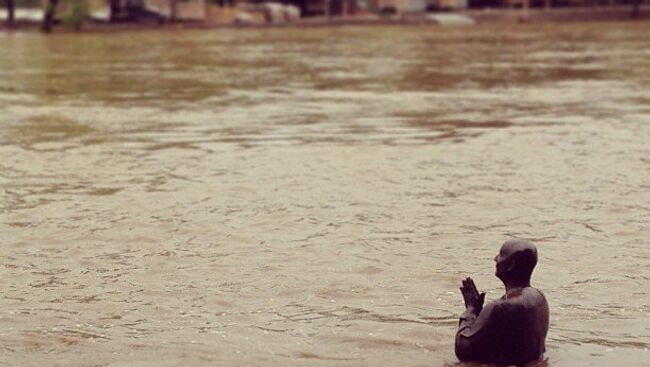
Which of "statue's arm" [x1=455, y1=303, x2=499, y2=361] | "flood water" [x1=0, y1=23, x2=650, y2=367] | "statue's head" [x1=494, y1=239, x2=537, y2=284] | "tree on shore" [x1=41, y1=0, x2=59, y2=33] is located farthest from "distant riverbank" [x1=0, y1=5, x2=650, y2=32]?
"statue's head" [x1=494, y1=239, x2=537, y2=284]

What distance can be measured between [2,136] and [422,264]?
820 cm

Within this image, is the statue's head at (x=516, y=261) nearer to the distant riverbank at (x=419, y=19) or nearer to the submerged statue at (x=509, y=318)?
the submerged statue at (x=509, y=318)

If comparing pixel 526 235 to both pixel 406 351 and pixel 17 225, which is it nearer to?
pixel 406 351

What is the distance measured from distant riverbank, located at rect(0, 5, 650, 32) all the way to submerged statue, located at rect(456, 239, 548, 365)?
1872 inches

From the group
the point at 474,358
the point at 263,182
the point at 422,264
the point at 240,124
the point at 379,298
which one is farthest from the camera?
the point at 240,124

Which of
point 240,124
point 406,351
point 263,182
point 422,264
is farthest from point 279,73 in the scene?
point 406,351

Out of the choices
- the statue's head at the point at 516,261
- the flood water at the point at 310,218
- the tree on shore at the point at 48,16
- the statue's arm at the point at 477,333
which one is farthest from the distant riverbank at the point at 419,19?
the statue's head at the point at 516,261

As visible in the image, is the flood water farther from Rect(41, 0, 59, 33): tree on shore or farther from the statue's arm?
Rect(41, 0, 59, 33): tree on shore

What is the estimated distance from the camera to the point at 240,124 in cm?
1606

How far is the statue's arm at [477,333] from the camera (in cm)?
586

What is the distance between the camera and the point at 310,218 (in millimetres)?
9734

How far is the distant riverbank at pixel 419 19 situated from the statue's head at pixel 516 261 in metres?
47.6

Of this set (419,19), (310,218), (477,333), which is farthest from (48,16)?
(477,333)

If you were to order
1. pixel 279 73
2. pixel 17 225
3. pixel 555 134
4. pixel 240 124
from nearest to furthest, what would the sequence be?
pixel 17 225 → pixel 555 134 → pixel 240 124 → pixel 279 73
